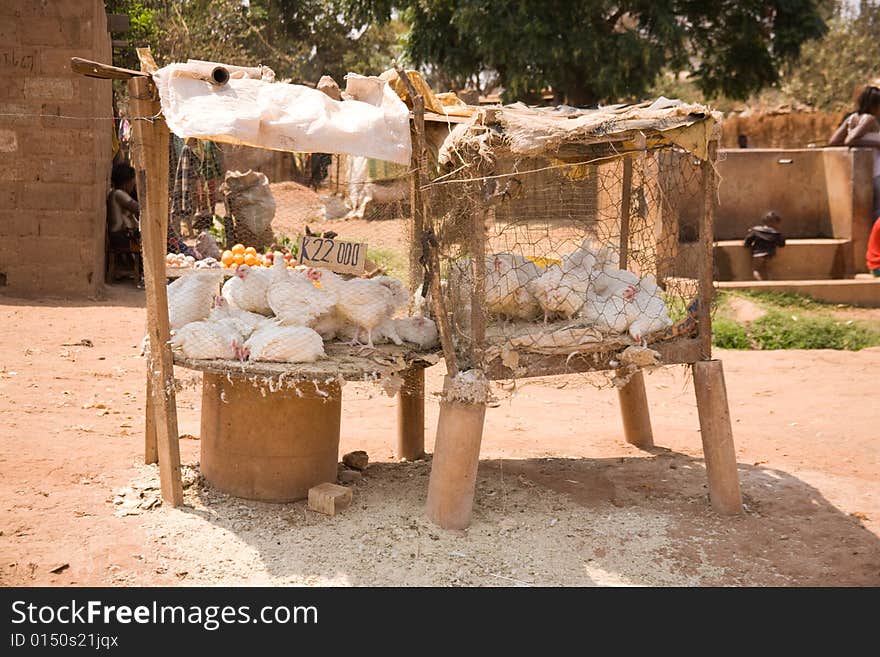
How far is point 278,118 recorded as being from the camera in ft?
12.3

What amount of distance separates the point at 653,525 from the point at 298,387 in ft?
5.60

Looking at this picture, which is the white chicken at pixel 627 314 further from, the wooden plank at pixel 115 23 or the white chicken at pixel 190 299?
the wooden plank at pixel 115 23

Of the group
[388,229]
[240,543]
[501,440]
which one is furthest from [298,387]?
[388,229]

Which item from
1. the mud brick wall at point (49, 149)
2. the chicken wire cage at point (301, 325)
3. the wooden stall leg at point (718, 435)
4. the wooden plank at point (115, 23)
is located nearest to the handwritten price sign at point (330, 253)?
the chicken wire cage at point (301, 325)

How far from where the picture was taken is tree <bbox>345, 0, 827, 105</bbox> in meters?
14.2

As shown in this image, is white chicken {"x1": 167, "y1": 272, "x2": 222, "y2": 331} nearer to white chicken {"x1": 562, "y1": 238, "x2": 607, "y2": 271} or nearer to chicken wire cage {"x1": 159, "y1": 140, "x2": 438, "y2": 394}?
chicken wire cage {"x1": 159, "y1": 140, "x2": 438, "y2": 394}

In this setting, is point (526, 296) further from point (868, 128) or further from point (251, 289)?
point (868, 128)

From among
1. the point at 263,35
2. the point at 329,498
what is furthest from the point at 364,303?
the point at 263,35

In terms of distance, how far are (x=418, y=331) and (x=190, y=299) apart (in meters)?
1.05

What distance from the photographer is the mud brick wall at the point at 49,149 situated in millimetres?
8742

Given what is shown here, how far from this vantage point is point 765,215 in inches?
409

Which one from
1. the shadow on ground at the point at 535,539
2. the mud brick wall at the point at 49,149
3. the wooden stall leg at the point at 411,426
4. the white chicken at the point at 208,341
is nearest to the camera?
the shadow on ground at the point at 535,539

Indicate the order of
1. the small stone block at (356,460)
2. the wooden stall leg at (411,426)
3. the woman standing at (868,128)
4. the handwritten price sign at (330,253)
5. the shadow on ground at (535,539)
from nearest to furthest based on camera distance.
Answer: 1. the shadow on ground at (535,539)
2. the handwritten price sign at (330,253)
3. the small stone block at (356,460)
4. the wooden stall leg at (411,426)
5. the woman standing at (868,128)

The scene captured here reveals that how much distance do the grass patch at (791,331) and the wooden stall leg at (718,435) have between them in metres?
4.21
